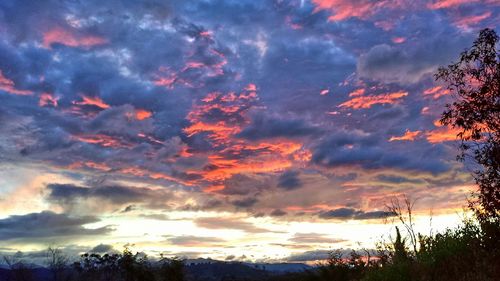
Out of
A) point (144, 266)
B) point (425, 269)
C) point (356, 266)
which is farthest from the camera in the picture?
point (144, 266)

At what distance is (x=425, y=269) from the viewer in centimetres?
2102

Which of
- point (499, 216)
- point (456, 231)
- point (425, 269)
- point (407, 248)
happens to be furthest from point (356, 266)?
point (499, 216)

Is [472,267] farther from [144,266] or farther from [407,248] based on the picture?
[144,266]

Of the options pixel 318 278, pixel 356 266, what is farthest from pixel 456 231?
pixel 318 278

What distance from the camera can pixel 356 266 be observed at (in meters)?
39.4

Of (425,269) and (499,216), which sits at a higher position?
(499,216)

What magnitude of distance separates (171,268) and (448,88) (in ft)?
182

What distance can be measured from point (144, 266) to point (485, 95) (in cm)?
6274

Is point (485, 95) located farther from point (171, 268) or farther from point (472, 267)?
point (171, 268)

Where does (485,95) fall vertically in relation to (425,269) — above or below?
above

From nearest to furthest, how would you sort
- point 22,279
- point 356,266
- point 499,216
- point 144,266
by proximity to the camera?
point 499,216
point 356,266
point 22,279
point 144,266

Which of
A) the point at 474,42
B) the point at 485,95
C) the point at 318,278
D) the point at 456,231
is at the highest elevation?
the point at 474,42

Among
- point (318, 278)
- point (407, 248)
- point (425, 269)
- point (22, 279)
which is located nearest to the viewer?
point (425, 269)

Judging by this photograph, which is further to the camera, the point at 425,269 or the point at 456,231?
the point at 456,231
